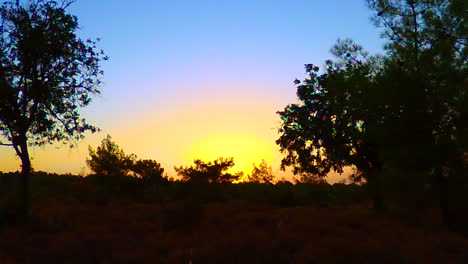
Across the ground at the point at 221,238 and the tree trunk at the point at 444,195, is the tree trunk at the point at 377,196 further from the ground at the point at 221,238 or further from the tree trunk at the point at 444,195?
the tree trunk at the point at 444,195

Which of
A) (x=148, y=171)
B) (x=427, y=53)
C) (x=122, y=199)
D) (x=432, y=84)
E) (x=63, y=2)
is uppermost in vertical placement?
(x=63, y=2)

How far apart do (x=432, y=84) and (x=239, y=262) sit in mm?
14239

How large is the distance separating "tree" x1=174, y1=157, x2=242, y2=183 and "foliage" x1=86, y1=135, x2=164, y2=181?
2546 millimetres

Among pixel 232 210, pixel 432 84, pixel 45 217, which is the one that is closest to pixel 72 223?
pixel 45 217

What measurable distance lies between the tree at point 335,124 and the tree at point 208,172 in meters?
11.0

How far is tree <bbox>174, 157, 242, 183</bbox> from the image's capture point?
4128 cm

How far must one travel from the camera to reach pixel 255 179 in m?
70.8

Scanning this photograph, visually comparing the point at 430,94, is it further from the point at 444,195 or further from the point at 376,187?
the point at 376,187

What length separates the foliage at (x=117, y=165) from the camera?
130 ft

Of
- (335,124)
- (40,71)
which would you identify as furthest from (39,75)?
(335,124)

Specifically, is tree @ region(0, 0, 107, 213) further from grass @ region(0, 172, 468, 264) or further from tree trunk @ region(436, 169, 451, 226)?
tree trunk @ region(436, 169, 451, 226)

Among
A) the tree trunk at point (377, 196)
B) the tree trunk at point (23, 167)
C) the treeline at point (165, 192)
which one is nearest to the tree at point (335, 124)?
the tree trunk at point (377, 196)

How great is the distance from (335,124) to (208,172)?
1608cm

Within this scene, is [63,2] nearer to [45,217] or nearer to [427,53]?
[45,217]
